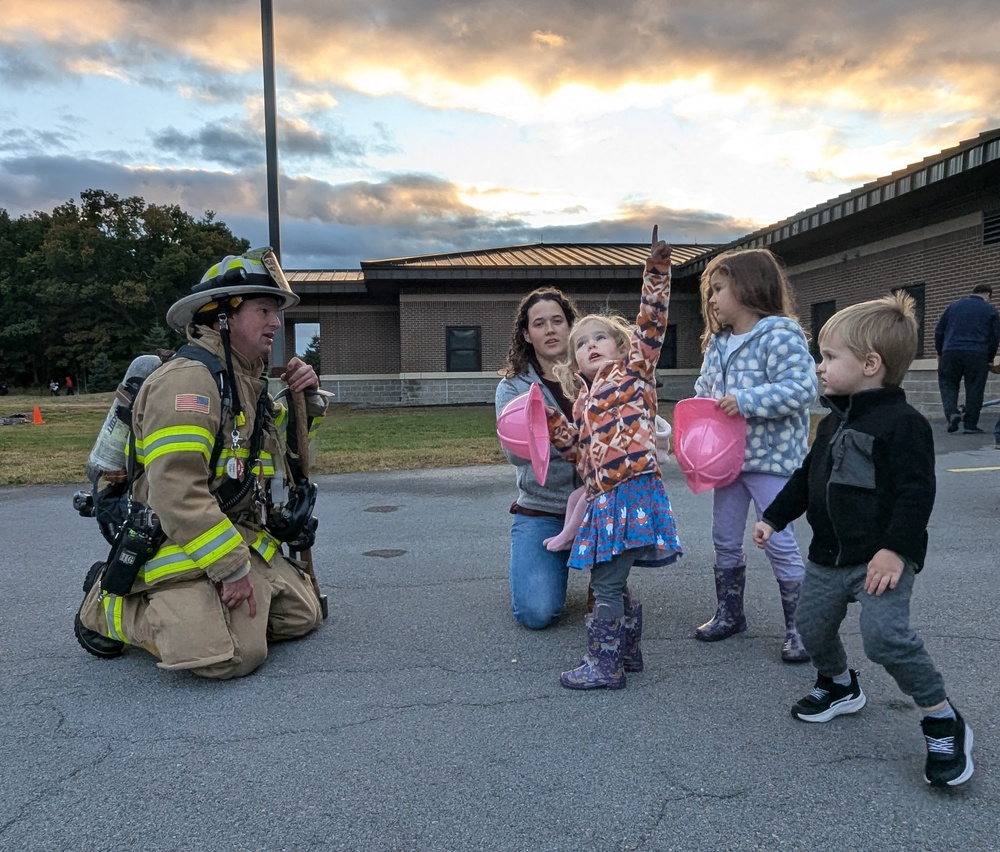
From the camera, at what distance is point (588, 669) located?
329 centimetres

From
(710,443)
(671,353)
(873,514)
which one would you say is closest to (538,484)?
(710,443)

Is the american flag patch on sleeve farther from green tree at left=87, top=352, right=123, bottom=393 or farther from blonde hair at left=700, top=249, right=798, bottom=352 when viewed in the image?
green tree at left=87, top=352, right=123, bottom=393

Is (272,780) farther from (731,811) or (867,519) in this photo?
(867,519)

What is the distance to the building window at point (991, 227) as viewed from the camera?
13508mm

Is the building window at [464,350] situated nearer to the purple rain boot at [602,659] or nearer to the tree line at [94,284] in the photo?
the purple rain boot at [602,659]

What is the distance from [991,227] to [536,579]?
43.9 ft

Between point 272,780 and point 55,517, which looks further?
point 55,517

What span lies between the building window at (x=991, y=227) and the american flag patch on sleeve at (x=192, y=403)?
14.4m

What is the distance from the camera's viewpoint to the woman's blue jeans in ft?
13.2

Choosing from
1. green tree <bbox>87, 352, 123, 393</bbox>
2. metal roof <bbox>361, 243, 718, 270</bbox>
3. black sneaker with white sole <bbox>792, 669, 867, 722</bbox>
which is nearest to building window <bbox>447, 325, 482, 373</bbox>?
metal roof <bbox>361, 243, 718, 270</bbox>

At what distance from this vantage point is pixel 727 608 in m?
3.85

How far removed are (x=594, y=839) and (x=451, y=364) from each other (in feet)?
81.7

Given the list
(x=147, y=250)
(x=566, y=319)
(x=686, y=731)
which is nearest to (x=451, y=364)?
(x=566, y=319)

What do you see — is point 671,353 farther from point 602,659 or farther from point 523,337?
point 602,659
